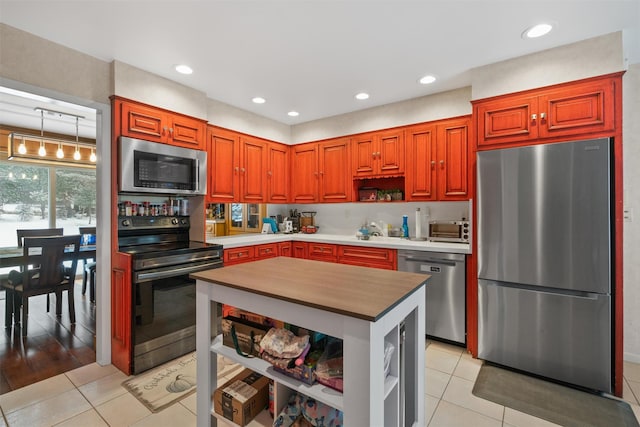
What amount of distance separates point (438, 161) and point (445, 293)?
1.42 meters

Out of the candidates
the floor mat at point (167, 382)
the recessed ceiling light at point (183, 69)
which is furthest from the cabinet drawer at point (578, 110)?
the floor mat at point (167, 382)

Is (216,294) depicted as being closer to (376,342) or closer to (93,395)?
(376,342)

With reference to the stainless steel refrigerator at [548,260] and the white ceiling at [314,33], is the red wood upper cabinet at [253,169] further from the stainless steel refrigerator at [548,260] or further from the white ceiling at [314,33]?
the stainless steel refrigerator at [548,260]

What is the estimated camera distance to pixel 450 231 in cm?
312

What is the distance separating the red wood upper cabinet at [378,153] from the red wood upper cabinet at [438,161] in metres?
0.13

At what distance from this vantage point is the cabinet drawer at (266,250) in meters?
3.53

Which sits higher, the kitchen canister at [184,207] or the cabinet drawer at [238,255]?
the kitchen canister at [184,207]

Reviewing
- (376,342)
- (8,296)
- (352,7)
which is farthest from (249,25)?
(8,296)

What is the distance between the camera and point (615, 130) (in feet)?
6.98

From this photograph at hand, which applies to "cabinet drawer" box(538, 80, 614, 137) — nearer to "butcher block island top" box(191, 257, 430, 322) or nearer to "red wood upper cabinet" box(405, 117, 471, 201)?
"red wood upper cabinet" box(405, 117, 471, 201)

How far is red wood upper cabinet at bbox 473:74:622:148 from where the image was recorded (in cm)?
217

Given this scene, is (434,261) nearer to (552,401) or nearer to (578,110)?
(552,401)

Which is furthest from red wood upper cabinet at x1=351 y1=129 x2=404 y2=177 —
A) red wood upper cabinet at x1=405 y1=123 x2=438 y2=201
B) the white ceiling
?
the white ceiling

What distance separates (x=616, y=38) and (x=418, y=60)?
1349 millimetres
